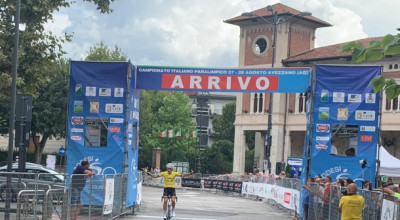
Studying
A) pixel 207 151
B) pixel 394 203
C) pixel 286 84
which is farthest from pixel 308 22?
pixel 394 203

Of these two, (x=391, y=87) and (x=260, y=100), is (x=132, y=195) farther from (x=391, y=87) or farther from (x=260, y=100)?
(x=260, y=100)

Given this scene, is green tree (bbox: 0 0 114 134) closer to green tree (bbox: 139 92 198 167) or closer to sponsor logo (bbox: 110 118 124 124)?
sponsor logo (bbox: 110 118 124 124)

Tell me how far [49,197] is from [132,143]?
8.35 m

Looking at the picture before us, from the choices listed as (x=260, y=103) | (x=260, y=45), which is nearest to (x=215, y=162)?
(x=260, y=103)

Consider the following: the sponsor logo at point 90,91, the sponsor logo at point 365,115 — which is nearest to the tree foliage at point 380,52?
the sponsor logo at point 365,115

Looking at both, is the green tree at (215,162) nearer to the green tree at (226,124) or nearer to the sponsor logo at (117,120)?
the green tree at (226,124)

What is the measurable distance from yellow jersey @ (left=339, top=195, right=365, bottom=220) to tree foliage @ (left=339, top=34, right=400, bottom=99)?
6.75m

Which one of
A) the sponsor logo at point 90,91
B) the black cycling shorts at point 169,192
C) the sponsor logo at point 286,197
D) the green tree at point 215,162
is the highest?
the sponsor logo at point 90,91

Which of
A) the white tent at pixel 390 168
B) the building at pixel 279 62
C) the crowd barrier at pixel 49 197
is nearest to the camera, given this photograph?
the crowd barrier at pixel 49 197

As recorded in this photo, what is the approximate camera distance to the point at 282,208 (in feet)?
92.5

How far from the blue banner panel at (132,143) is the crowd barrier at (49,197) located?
3.22m

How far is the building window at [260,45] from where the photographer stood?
6353 cm

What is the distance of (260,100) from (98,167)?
44744 mm

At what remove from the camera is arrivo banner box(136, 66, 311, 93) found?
20016 millimetres
